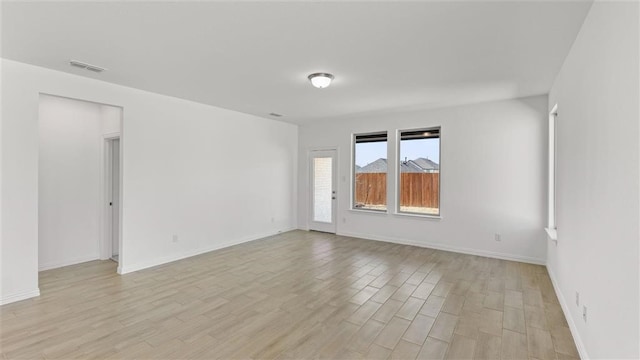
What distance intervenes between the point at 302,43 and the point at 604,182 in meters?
2.45

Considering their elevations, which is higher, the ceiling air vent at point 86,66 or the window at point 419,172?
the ceiling air vent at point 86,66

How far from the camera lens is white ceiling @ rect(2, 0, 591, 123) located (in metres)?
2.27

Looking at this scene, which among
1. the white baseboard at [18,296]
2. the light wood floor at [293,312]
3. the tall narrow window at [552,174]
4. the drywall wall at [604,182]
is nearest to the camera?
the drywall wall at [604,182]

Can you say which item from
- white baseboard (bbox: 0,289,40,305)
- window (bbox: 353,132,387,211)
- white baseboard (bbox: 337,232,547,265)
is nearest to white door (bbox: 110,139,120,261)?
white baseboard (bbox: 0,289,40,305)

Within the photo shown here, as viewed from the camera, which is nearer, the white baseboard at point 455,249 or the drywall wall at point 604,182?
the drywall wall at point 604,182

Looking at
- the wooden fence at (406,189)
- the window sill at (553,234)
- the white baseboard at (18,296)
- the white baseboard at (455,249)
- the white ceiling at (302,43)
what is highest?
the white ceiling at (302,43)

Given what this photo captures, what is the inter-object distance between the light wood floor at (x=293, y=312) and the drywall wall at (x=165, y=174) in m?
0.52

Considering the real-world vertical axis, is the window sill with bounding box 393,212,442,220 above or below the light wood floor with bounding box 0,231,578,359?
above

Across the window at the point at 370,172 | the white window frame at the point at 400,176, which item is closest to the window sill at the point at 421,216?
the white window frame at the point at 400,176

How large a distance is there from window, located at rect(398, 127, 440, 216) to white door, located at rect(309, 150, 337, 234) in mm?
1561

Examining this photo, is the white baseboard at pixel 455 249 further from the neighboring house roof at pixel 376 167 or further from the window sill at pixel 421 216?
the neighboring house roof at pixel 376 167

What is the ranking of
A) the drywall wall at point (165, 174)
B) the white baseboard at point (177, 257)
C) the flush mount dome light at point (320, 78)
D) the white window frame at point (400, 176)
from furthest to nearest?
the white window frame at point (400, 176), the white baseboard at point (177, 257), the flush mount dome light at point (320, 78), the drywall wall at point (165, 174)

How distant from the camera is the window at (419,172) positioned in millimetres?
5730

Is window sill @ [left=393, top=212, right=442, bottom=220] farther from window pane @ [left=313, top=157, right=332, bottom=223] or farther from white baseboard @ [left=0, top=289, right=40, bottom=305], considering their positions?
white baseboard @ [left=0, top=289, right=40, bottom=305]
